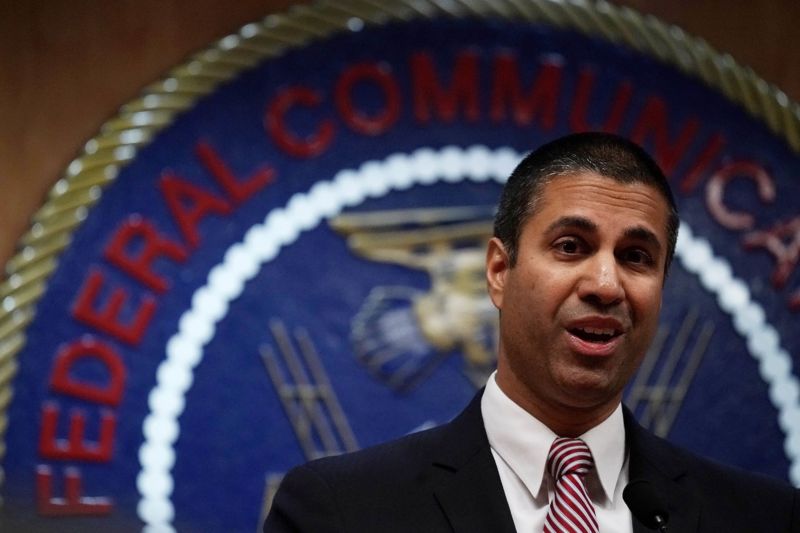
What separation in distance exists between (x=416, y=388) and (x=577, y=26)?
1013mm

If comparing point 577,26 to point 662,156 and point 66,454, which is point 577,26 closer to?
point 662,156

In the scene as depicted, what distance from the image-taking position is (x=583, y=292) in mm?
1701

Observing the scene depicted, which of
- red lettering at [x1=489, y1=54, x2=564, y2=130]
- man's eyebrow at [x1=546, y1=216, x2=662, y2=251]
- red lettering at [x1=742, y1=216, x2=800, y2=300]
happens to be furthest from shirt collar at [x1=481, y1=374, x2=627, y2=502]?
red lettering at [x1=742, y1=216, x2=800, y2=300]

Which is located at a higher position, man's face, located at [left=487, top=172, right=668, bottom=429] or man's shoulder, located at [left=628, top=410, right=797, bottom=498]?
man's face, located at [left=487, top=172, right=668, bottom=429]

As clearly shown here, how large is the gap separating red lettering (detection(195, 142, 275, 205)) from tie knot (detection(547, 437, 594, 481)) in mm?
1562

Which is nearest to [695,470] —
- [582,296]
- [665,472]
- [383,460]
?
[665,472]

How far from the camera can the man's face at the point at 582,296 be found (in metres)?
1.70

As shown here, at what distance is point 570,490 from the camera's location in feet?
5.54

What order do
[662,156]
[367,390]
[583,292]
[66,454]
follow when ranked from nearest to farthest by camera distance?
[583,292] < [66,454] < [367,390] < [662,156]

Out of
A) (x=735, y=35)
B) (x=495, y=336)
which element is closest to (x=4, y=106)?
(x=495, y=336)

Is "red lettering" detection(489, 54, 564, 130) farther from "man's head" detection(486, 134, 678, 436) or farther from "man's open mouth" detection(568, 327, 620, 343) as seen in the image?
"man's open mouth" detection(568, 327, 620, 343)

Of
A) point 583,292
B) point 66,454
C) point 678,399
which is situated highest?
point 583,292

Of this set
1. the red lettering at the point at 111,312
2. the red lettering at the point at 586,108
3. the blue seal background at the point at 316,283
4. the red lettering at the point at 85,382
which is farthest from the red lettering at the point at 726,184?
the red lettering at the point at 85,382

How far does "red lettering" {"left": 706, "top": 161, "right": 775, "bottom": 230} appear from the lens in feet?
11.2
